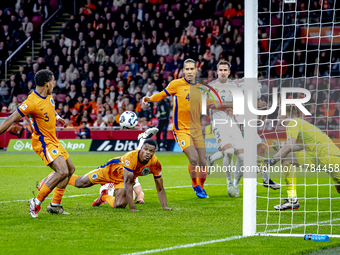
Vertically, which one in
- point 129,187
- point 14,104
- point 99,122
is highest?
point 14,104

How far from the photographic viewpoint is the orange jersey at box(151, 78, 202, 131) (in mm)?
8086

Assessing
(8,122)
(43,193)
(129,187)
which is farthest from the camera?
(129,187)

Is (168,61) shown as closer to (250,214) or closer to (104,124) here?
(104,124)

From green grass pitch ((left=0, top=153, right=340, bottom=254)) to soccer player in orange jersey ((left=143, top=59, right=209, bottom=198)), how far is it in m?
0.64

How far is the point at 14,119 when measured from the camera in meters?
5.72

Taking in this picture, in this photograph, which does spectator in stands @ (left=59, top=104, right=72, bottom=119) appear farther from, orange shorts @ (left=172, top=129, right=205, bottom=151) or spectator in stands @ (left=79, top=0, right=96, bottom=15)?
orange shorts @ (left=172, top=129, right=205, bottom=151)

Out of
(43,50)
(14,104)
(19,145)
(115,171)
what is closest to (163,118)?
(19,145)

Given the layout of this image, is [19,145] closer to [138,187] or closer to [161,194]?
[138,187]

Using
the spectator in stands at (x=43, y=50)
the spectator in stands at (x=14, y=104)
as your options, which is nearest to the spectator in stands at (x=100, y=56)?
the spectator in stands at (x=43, y=50)

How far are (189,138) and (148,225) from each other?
2.75m

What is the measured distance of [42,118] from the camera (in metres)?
6.11

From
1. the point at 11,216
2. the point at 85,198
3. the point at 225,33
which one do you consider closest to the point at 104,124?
the point at 225,33

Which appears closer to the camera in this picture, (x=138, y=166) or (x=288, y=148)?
(x=288, y=148)

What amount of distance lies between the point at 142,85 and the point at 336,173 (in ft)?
44.5
